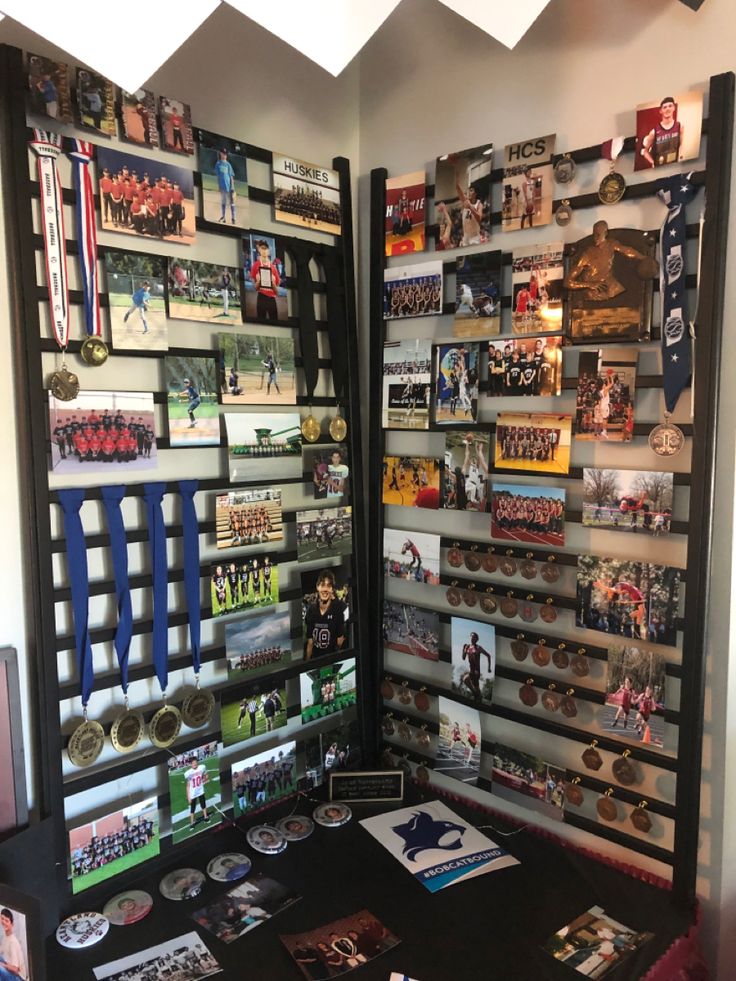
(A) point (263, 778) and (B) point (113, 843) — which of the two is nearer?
(B) point (113, 843)

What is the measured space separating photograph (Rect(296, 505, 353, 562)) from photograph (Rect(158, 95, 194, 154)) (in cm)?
83

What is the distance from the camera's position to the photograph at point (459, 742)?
1.76m

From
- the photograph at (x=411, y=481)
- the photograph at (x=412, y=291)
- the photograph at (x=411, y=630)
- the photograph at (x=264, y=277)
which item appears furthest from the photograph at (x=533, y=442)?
the photograph at (x=264, y=277)

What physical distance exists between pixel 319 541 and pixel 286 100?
1.05 metres

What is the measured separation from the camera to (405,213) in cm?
181

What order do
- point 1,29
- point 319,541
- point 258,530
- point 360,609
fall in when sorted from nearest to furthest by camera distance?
point 1,29, point 258,530, point 319,541, point 360,609

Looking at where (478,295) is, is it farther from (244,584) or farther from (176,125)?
(244,584)

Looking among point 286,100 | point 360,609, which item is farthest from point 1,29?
point 360,609

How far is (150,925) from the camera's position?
137 cm

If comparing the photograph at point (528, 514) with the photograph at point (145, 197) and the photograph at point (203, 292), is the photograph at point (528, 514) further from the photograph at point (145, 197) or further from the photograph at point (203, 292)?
the photograph at point (145, 197)

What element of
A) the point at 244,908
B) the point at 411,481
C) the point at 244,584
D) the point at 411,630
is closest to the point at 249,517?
the point at 244,584

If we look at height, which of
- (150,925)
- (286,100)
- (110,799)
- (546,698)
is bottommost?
(150,925)

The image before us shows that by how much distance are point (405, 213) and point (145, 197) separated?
0.64 metres

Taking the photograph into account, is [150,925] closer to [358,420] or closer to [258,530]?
[258,530]
